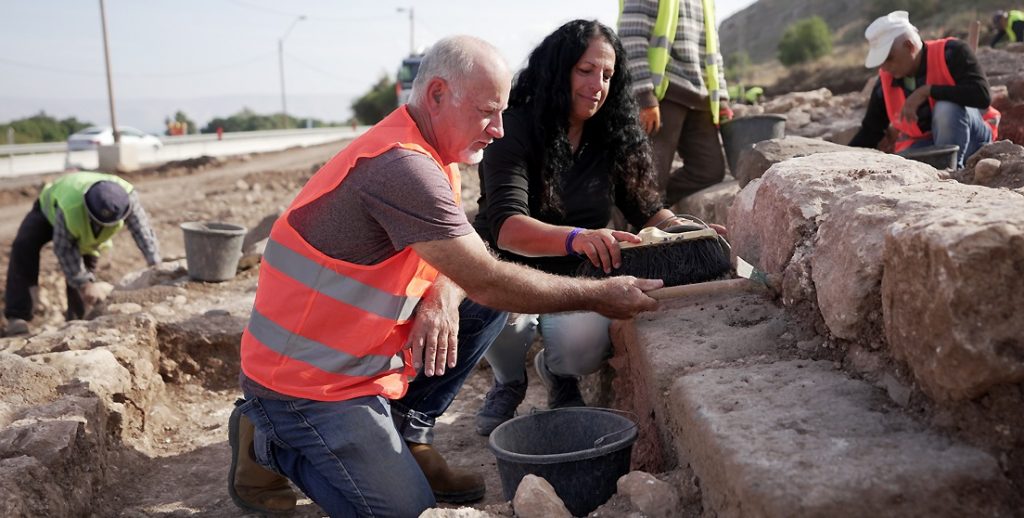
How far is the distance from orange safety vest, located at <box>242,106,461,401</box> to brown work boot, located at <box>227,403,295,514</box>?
0.36m

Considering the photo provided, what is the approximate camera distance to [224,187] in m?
13.8

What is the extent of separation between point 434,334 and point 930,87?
3.54 meters

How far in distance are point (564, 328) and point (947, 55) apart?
9.89 ft

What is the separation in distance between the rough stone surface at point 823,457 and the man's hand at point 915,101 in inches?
124

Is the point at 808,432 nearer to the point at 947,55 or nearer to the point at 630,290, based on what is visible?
the point at 630,290

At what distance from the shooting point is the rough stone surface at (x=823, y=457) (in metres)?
1.60

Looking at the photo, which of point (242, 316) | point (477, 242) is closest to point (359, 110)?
point (242, 316)

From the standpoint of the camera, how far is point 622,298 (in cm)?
258

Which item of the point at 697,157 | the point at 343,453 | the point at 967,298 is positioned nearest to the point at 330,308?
the point at 343,453

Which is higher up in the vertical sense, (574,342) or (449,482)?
(574,342)

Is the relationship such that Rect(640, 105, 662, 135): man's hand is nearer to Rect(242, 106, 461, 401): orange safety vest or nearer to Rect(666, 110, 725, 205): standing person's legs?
Rect(666, 110, 725, 205): standing person's legs

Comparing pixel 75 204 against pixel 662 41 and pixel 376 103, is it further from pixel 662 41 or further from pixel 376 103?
pixel 376 103

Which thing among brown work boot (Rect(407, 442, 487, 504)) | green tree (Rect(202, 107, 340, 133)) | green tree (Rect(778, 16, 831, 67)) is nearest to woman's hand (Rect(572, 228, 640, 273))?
brown work boot (Rect(407, 442, 487, 504))

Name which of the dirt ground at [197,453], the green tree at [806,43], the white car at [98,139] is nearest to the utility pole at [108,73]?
the white car at [98,139]
